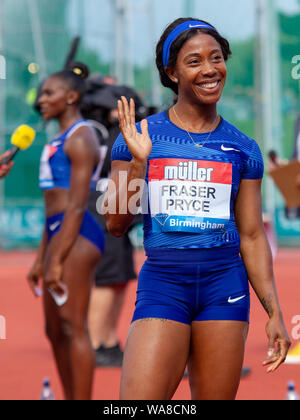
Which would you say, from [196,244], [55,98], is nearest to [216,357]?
[196,244]

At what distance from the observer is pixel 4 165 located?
5.46 meters

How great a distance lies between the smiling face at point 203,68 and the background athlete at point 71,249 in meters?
2.06

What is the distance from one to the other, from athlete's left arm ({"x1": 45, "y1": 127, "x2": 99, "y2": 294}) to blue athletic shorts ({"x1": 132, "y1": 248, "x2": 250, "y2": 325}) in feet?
6.58

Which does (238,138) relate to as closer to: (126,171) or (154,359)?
(126,171)

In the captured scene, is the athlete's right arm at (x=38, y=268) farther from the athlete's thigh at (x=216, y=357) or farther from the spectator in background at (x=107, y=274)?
the athlete's thigh at (x=216, y=357)

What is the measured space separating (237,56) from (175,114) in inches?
706

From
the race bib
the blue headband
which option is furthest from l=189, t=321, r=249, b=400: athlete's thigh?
the blue headband

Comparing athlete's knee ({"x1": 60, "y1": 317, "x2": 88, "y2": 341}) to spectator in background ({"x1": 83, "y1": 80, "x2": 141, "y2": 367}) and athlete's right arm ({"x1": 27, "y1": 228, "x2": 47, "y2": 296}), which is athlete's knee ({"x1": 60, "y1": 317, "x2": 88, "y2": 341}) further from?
spectator in background ({"x1": 83, "y1": 80, "x2": 141, "y2": 367})

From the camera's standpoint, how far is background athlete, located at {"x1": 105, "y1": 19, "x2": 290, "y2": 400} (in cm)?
336

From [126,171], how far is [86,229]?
2.32 metres

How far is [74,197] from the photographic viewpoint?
5.50 m

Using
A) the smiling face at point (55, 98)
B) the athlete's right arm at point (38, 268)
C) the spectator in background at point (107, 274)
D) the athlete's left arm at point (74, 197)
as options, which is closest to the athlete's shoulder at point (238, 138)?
the athlete's left arm at point (74, 197)

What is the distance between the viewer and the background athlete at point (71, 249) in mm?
5473

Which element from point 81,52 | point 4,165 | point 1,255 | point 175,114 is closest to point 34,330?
point 4,165
